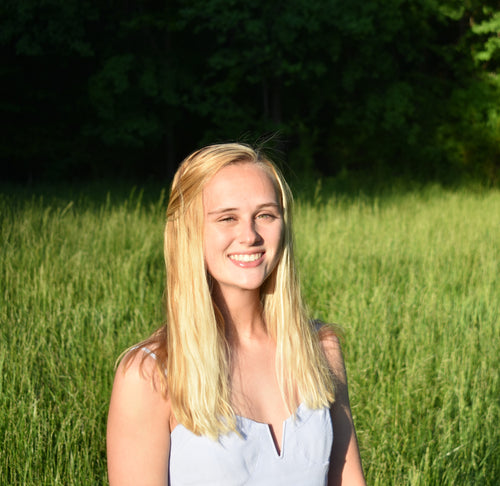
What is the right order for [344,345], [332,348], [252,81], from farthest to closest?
1. [252,81]
2. [344,345]
3. [332,348]

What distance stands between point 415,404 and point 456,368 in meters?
0.46

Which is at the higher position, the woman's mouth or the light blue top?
the woman's mouth

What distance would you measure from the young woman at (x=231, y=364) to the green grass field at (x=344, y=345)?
0.50 metres

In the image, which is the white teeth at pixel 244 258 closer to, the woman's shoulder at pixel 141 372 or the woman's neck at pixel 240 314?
the woman's neck at pixel 240 314

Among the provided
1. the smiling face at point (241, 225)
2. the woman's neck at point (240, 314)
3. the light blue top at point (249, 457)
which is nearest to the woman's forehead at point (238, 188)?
the smiling face at point (241, 225)

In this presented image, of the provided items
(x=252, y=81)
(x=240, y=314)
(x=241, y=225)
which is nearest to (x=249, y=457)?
(x=240, y=314)

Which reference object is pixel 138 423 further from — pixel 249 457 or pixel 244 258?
pixel 244 258

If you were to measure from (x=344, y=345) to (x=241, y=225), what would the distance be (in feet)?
8.87

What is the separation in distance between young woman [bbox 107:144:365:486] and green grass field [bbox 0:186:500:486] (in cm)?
50

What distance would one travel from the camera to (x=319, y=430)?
156cm

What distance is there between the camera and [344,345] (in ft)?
13.6

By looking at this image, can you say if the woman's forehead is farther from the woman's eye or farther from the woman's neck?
the woman's neck

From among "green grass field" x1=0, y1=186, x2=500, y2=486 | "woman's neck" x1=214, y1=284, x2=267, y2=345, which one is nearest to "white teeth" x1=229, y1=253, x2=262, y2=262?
"woman's neck" x1=214, y1=284, x2=267, y2=345

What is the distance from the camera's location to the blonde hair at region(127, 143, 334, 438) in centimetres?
146
